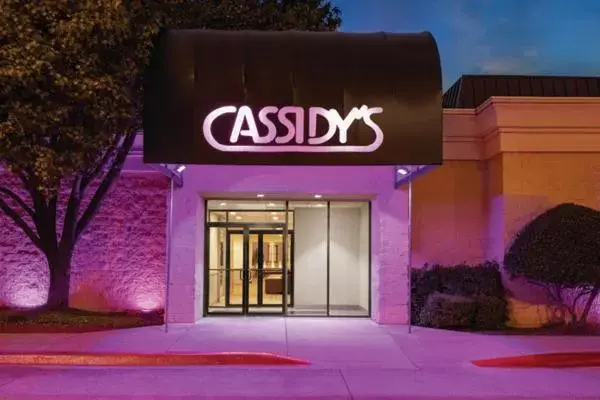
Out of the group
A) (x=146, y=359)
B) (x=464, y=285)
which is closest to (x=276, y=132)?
(x=146, y=359)

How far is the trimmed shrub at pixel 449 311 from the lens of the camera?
16.0 metres

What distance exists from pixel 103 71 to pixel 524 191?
31.4 feet

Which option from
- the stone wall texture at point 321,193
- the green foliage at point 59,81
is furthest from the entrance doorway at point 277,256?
the green foliage at point 59,81

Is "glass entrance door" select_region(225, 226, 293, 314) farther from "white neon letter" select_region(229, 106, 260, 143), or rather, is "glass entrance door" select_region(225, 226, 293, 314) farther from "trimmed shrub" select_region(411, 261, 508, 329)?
"white neon letter" select_region(229, 106, 260, 143)

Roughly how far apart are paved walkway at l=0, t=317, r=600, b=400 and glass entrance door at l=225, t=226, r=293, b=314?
2.37m

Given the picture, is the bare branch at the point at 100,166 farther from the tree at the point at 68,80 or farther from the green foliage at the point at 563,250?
the green foliage at the point at 563,250

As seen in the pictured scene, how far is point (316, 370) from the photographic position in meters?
11.8

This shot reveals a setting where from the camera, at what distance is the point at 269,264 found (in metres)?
18.6

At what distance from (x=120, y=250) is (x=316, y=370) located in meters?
7.51

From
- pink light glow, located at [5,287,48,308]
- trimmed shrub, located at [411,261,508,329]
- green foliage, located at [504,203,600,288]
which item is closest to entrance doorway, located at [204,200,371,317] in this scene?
trimmed shrub, located at [411,261,508,329]

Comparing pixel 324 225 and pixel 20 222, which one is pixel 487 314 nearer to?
pixel 324 225

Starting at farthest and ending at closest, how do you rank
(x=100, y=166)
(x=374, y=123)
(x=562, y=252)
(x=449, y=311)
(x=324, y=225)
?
(x=324, y=225) → (x=449, y=311) → (x=100, y=166) → (x=562, y=252) → (x=374, y=123)

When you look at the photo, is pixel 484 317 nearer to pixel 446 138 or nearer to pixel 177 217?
pixel 446 138

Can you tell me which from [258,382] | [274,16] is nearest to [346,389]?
[258,382]
